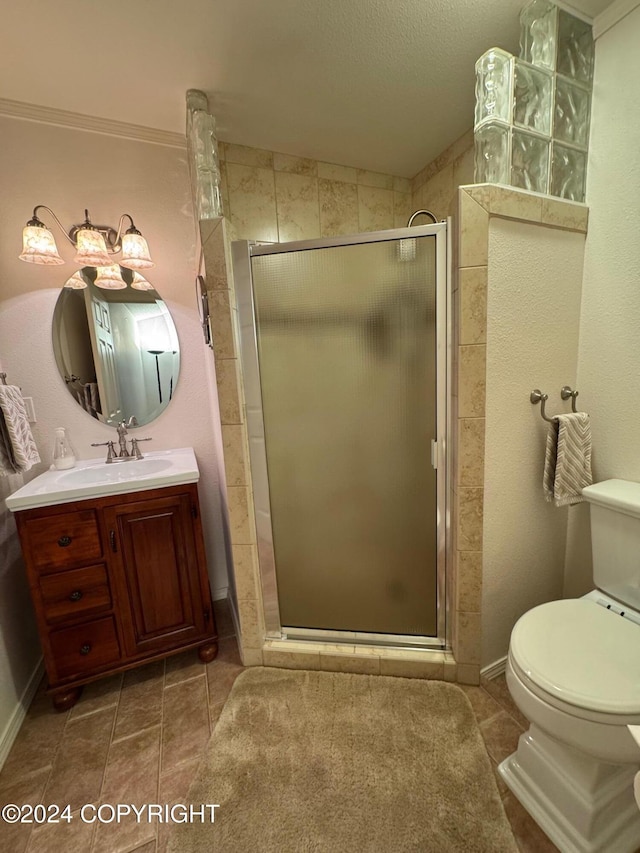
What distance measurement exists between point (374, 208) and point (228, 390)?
60.3 inches

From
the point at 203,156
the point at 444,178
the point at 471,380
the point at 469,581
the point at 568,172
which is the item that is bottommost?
the point at 469,581

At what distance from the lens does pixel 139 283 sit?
5.78 feet

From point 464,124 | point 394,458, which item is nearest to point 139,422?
point 394,458

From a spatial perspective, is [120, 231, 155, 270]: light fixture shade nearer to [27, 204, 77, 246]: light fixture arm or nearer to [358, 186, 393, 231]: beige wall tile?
[27, 204, 77, 246]: light fixture arm

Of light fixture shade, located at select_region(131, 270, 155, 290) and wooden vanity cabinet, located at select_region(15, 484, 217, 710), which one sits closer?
wooden vanity cabinet, located at select_region(15, 484, 217, 710)

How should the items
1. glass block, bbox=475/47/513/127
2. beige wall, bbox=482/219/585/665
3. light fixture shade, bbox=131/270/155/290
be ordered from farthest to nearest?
light fixture shade, bbox=131/270/155/290 → beige wall, bbox=482/219/585/665 → glass block, bbox=475/47/513/127

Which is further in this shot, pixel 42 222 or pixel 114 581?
pixel 42 222

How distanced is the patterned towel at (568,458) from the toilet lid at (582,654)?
0.38m

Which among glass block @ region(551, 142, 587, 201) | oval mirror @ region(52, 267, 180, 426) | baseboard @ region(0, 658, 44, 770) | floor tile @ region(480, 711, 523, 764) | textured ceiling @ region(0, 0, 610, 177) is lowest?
floor tile @ region(480, 711, 523, 764)

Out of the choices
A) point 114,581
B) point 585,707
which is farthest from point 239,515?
point 585,707

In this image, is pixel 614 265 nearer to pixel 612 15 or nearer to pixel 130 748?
pixel 612 15

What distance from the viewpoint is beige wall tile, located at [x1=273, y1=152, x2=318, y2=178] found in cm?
183

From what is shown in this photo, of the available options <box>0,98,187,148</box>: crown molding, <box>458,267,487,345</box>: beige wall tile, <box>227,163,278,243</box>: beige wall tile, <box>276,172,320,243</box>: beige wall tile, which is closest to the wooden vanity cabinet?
<box>458,267,487,345</box>: beige wall tile

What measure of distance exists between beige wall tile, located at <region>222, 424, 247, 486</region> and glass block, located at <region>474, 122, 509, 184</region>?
1.27 metres
